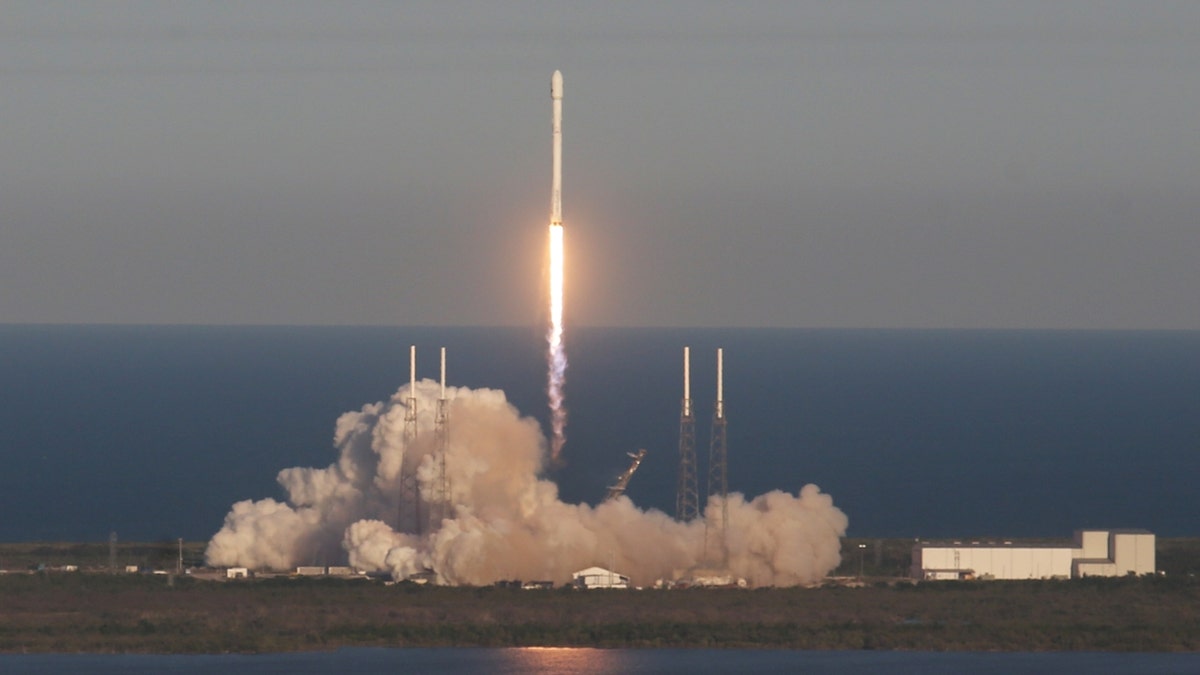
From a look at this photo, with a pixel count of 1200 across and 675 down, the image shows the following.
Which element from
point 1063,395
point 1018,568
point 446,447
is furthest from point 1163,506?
point 1063,395

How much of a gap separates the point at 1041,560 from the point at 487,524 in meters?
16.1

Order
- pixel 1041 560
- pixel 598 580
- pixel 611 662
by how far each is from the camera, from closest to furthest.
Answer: pixel 611 662 < pixel 598 580 < pixel 1041 560

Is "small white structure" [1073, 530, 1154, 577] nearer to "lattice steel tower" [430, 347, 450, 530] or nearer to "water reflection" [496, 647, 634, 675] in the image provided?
"water reflection" [496, 647, 634, 675]

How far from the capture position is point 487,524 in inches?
2756

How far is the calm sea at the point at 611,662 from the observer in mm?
59344

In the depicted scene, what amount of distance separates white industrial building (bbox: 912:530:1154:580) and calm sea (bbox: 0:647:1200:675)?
34.1ft

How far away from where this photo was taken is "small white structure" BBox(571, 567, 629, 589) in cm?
6900

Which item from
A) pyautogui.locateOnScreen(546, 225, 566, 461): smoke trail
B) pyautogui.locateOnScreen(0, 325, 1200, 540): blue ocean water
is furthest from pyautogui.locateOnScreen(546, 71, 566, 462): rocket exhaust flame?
pyautogui.locateOnScreen(0, 325, 1200, 540): blue ocean water

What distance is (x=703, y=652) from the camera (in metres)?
61.8

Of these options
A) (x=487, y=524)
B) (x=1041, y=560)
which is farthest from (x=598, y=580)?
(x=1041, y=560)

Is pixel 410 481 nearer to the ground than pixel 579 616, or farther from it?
farther from it

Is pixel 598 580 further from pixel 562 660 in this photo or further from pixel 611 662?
pixel 562 660

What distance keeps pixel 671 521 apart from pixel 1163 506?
4395 cm

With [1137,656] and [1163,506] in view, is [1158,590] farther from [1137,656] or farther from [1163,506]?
[1163,506]
